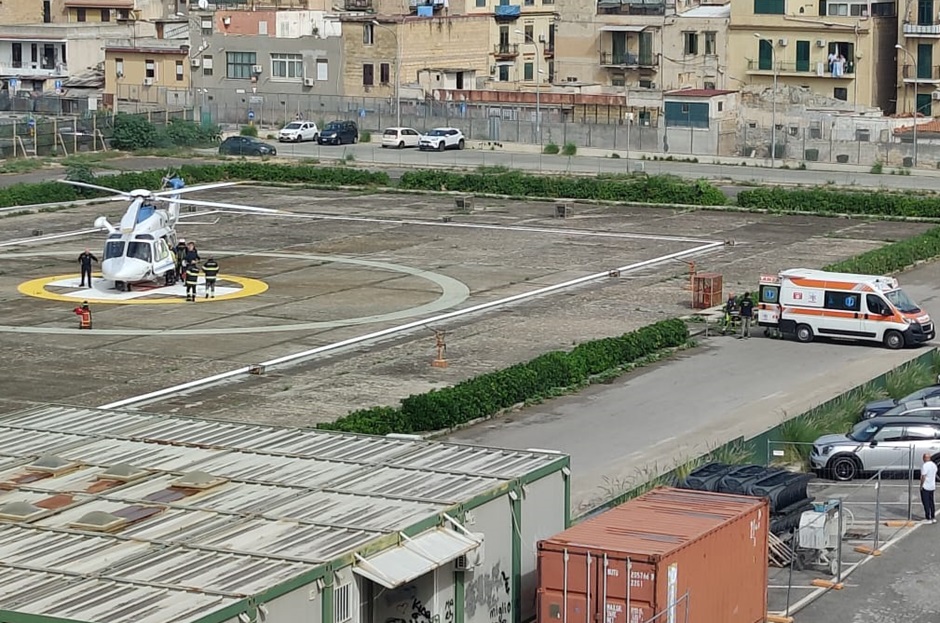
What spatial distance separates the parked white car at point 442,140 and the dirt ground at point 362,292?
2157cm

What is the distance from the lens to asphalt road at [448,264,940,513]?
37.8 meters

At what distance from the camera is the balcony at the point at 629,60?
120 meters

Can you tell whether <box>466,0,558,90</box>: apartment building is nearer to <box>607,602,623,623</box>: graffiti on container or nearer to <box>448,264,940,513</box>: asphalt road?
<box>448,264,940,513</box>: asphalt road

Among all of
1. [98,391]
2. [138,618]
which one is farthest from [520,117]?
[138,618]

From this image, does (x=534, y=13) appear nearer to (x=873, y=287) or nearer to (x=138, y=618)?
(x=873, y=287)

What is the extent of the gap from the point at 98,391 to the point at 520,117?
69664 mm

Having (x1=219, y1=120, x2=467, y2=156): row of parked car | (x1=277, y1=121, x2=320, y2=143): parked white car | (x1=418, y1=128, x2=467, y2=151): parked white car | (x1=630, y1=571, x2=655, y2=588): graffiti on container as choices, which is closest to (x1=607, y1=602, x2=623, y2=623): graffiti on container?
(x1=630, y1=571, x2=655, y2=588): graffiti on container

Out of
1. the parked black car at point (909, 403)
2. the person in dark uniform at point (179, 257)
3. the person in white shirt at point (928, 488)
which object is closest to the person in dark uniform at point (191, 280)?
the person in dark uniform at point (179, 257)

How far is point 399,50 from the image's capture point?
11869 centimetres

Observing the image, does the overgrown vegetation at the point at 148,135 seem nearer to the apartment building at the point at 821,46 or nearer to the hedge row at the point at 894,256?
the apartment building at the point at 821,46

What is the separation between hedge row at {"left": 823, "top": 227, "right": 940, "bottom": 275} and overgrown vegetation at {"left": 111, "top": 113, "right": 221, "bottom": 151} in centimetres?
4837

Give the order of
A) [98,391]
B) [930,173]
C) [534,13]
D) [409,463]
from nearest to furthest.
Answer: [409,463] → [98,391] → [930,173] → [534,13]

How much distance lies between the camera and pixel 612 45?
12194cm

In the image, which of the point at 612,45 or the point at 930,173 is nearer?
the point at 930,173
